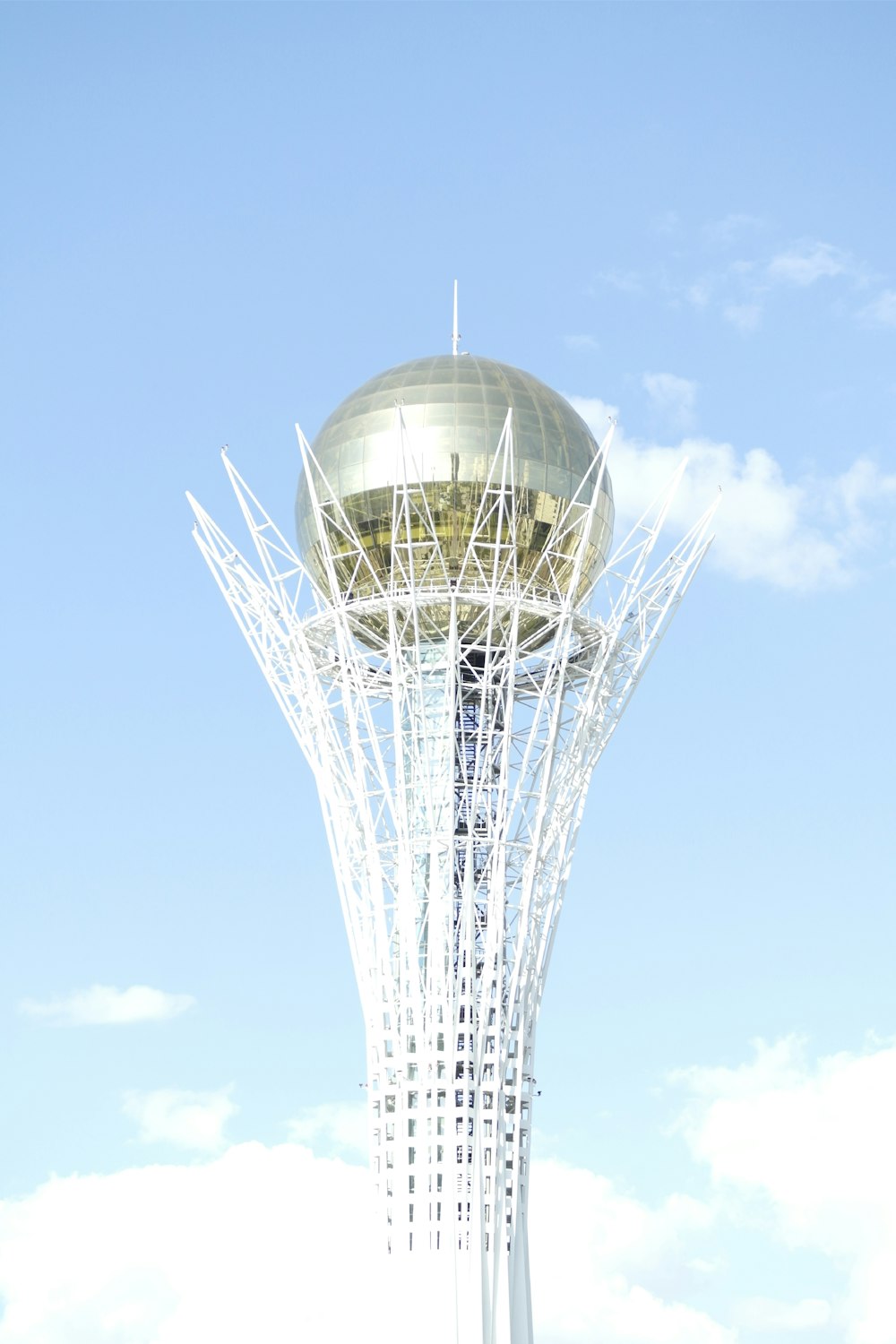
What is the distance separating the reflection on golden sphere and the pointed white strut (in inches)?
13.6

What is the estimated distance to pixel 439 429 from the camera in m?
75.2

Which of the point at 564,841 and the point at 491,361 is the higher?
the point at 491,361

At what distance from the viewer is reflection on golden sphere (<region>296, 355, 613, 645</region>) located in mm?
74625

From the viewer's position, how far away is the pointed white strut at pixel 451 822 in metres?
69.4

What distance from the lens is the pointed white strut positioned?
69438 millimetres

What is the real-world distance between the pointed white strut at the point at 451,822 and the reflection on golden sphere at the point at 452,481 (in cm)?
35

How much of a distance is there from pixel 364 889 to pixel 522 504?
50.3 ft

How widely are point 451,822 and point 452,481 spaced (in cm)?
1252

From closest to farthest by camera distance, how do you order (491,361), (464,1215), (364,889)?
(464,1215) < (364,889) < (491,361)

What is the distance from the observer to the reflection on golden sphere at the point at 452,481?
74.6 meters

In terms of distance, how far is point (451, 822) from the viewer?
73.0m

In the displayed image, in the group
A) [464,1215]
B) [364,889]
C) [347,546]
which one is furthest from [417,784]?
[464,1215]

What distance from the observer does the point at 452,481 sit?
244 ft

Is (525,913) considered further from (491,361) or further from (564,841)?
(491,361)
